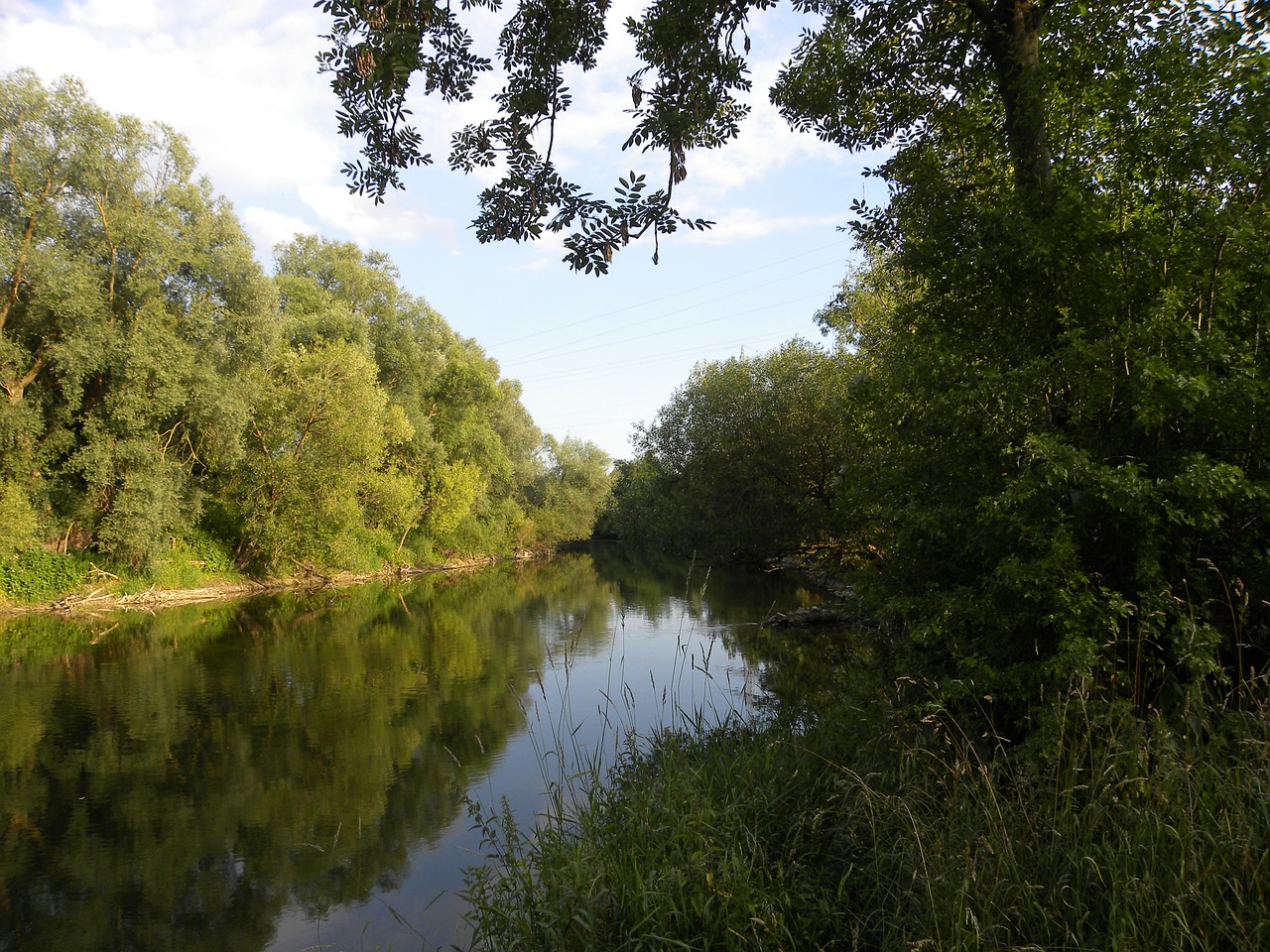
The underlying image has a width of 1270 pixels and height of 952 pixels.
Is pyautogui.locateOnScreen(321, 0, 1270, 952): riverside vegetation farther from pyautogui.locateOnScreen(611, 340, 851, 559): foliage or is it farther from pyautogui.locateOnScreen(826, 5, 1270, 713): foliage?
pyautogui.locateOnScreen(611, 340, 851, 559): foliage

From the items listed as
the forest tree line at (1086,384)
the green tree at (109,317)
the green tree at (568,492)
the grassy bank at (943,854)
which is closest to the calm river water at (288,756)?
the grassy bank at (943,854)

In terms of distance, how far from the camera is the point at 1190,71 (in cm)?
478

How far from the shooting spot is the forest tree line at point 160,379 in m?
18.6

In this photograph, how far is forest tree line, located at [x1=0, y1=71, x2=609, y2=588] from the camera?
733 inches

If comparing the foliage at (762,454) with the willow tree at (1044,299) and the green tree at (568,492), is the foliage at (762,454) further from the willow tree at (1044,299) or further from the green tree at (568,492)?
the green tree at (568,492)

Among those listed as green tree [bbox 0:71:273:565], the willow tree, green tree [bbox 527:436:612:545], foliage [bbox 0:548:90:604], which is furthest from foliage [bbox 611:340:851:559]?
green tree [bbox 527:436:612:545]

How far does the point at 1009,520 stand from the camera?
16.0 feet

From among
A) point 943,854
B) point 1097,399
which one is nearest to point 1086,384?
point 1097,399

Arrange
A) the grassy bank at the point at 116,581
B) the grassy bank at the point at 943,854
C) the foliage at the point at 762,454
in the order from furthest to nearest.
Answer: the foliage at the point at 762,454, the grassy bank at the point at 116,581, the grassy bank at the point at 943,854

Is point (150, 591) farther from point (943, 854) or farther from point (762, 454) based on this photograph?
point (943, 854)

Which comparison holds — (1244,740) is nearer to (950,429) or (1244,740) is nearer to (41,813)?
(950,429)

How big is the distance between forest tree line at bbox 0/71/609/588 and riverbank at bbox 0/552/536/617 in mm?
543

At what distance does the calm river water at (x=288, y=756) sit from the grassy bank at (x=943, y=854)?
107 cm

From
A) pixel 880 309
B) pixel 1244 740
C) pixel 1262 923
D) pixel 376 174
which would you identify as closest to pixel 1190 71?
pixel 1244 740
